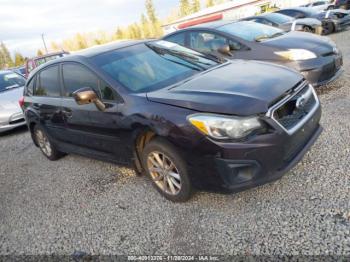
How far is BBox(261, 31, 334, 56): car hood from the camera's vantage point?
5652 millimetres

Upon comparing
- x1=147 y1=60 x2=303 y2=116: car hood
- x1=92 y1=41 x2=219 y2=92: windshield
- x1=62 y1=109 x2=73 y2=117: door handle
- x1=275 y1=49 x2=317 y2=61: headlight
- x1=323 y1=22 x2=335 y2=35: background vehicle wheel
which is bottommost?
x1=323 y1=22 x2=335 y2=35: background vehicle wheel

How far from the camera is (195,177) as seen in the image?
3.04 metres

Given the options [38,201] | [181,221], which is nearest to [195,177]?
[181,221]

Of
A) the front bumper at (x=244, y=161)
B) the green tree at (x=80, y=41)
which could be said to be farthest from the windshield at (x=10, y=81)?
the green tree at (x=80, y=41)

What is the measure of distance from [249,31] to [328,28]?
9.27 metres

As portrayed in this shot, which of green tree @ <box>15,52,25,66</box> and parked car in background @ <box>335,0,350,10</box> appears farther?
green tree @ <box>15,52,25,66</box>

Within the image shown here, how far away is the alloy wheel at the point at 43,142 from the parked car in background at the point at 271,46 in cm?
345

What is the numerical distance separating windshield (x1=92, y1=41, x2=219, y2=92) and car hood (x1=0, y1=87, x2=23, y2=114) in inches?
185

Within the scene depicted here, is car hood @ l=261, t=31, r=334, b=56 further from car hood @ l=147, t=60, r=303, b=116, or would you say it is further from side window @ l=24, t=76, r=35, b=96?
side window @ l=24, t=76, r=35, b=96

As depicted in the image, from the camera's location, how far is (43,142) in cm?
560

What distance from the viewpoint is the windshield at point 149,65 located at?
11.9ft

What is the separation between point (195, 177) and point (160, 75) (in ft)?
4.40

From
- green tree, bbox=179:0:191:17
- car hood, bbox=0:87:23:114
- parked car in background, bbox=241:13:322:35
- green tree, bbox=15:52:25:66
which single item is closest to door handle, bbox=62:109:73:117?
car hood, bbox=0:87:23:114

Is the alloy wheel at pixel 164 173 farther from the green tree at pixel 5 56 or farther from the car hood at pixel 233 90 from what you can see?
the green tree at pixel 5 56
